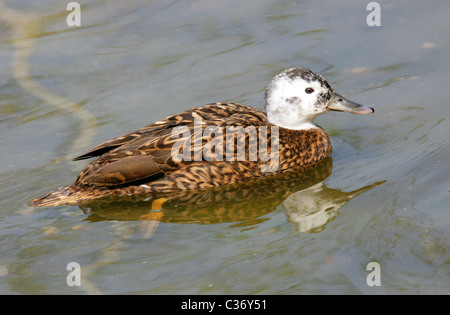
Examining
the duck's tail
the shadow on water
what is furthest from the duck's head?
the duck's tail

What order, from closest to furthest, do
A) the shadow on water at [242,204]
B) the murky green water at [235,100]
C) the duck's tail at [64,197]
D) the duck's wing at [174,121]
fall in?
the murky green water at [235,100], the shadow on water at [242,204], the duck's tail at [64,197], the duck's wing at [174,121]

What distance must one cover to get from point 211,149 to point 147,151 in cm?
66

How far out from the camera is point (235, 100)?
952 cm

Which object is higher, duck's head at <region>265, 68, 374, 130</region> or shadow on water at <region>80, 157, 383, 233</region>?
duck's head at <region>265, 68, 374, 130</region>

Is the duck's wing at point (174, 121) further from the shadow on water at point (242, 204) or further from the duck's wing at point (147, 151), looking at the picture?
the shadow on water at point (242, 204)

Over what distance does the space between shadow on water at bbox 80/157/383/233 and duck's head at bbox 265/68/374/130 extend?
2.54ft

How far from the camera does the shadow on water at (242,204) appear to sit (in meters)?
7.13

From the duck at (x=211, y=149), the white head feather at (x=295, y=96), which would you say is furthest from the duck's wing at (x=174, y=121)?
the white head feather at (x=295, y=96)

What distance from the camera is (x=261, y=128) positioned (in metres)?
8.12

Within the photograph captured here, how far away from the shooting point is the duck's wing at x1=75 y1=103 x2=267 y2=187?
7.57m

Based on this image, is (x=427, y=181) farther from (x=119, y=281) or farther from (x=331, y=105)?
(x=119, y=281)

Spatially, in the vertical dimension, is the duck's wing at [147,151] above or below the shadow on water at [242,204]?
above

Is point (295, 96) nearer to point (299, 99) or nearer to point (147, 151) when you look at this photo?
point (299, 99)

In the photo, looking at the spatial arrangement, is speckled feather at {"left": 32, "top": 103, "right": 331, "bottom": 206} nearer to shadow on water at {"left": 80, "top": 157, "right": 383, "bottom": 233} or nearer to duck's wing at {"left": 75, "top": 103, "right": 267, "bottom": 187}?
duck's wing at {"left": 75, "top": 103, "right": 267, "bottom": 187}
